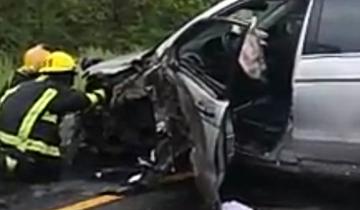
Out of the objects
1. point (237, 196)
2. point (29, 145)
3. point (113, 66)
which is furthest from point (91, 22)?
point (237, 196)

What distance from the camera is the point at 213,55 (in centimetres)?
787

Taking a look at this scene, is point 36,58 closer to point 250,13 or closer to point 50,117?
point 50,117

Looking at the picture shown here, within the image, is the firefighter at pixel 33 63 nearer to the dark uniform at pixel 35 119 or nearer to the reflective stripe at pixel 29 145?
the dark uniform at pixel 35 119

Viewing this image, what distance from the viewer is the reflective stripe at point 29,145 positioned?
8320 mm

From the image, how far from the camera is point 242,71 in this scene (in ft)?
24.5

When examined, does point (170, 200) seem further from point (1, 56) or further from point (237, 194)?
point (1, 56)

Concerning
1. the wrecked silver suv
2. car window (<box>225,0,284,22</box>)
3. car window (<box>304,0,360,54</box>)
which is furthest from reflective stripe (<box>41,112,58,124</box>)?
car window (<box>304,0,360,54</box>)

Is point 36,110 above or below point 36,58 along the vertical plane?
below

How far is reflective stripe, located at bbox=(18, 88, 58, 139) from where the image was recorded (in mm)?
8203

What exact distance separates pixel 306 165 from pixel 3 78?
4.99 metres

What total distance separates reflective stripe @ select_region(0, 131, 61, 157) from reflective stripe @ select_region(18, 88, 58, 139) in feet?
0.22

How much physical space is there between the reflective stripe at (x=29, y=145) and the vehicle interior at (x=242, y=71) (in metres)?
1.34

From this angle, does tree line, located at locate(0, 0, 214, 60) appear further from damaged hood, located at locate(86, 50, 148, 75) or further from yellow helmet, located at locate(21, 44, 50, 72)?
yellow helmet, located at locate(21, 44, 50, 72)

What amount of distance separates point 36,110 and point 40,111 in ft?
0.11
